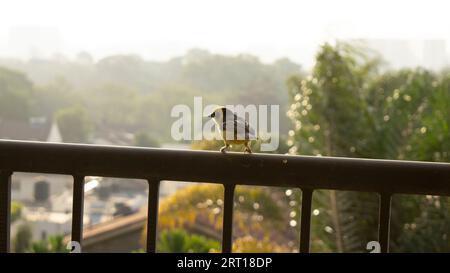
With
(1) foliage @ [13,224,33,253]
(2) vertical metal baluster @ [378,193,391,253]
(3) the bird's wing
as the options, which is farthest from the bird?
(1) foliage @ [13,224,33,253]

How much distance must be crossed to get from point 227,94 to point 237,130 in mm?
6959

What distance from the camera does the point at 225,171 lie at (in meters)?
0.89

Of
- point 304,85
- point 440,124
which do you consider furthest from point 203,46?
point 440,124

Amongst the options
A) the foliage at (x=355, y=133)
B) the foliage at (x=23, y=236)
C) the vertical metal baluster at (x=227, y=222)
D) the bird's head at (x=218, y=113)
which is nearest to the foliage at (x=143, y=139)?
the foliage at (x=23, y=236)

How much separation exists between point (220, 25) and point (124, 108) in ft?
6.25

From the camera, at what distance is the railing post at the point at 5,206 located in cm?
95

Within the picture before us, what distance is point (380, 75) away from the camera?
24.6ft

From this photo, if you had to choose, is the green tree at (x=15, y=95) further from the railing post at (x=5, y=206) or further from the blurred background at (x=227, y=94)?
the railing post at (x=5, y=206)

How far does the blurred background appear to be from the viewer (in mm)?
5039

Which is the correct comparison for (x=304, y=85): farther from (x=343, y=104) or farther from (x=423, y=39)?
(x=423, y=39)

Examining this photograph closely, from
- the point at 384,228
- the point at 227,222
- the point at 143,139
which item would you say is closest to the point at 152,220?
the point at 227,222

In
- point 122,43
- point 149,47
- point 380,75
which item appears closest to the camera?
point 380,75

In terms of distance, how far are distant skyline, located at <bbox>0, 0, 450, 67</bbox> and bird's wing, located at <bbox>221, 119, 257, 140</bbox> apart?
17.8 ft
